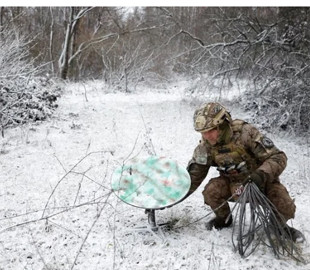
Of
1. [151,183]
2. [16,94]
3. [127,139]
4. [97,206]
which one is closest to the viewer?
[151,183]

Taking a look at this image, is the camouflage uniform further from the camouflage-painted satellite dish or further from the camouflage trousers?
the camouflage-painted satellite dish

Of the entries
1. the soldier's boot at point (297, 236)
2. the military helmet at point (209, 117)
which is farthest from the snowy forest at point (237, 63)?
the military helmet at point (209, 117)

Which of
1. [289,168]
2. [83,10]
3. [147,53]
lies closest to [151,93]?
[147,53]

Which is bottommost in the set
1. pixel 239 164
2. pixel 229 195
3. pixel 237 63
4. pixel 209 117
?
pixel 229 195

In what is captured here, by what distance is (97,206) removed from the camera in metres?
3.51

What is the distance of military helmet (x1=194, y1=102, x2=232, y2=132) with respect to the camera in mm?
2809

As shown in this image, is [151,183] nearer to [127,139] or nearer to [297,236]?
[297,236]

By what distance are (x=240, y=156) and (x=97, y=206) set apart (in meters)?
1.47

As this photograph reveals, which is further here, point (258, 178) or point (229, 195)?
point (229, 195)

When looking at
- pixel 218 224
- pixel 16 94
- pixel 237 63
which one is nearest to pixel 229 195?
pixel 218 224

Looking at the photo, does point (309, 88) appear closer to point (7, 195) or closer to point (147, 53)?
point (7, 195)

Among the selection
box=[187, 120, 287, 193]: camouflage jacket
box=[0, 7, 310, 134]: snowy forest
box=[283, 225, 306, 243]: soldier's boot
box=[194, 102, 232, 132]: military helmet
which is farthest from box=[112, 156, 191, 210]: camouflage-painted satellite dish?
box=[0, 7, 310, 134]: snowy forest

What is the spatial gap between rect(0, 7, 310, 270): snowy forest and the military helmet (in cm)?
93
